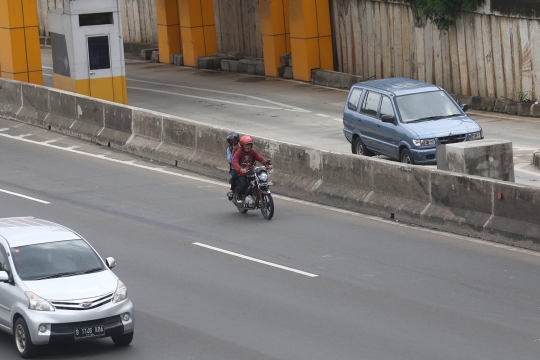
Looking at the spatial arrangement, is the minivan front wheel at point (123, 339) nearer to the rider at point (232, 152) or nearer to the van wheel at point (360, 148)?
the rider at point (232, 152)

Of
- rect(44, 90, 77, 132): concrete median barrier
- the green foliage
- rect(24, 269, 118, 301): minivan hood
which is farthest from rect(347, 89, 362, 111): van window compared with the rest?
rect(24, 269, 118, 301): minivan hood

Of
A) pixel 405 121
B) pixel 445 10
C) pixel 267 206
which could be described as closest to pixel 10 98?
pixel 445 10

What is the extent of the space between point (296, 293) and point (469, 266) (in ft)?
9.13

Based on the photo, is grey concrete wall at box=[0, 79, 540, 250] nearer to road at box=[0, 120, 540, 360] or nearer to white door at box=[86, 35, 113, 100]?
road at box=[0, 120, 540, 360]

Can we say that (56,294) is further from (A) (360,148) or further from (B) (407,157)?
(A) (360,148)

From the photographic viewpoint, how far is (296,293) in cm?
1426

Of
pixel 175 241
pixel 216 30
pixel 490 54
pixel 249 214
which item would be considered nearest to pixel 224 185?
pixel 249 214

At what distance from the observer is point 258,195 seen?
1936cm

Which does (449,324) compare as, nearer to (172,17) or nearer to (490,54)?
(490,54)

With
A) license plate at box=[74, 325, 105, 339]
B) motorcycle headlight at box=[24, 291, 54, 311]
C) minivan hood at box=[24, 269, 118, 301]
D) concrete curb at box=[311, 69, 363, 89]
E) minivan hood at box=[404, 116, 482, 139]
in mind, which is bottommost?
license plate at box=[74, 325, 105, 339]

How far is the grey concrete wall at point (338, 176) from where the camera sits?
16938 mm

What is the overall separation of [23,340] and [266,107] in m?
23.0

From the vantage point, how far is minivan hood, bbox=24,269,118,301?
11689mm

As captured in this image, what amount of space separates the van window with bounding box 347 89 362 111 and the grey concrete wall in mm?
3208
